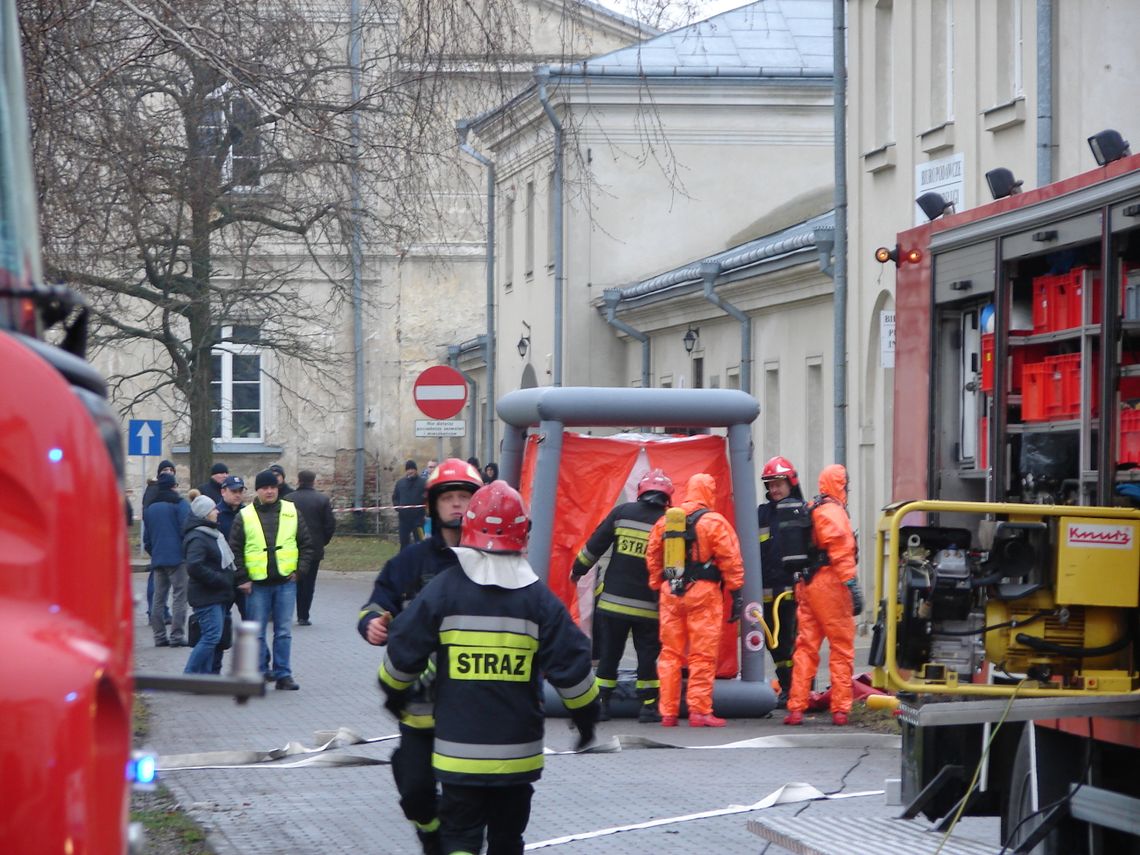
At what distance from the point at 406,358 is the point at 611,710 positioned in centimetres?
3042

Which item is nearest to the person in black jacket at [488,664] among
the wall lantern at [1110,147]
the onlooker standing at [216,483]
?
the wall lantern at [1110,147]

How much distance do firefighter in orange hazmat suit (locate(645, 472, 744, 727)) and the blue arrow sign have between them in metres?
18.0

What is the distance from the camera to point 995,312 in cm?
695

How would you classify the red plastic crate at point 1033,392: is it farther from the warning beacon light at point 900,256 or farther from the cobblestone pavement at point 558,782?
the cobblestone pavement at point 558,782

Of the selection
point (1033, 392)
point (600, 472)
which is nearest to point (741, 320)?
point (600, 472)

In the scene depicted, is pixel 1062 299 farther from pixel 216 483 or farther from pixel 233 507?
pixel 216 483

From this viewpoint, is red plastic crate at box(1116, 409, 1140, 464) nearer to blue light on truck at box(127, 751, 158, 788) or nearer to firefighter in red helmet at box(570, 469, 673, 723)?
blue light on truck at box(127, 751, 158, 788)

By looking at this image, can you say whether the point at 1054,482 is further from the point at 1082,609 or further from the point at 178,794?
the point at 178,794

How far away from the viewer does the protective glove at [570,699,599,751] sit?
620 cm

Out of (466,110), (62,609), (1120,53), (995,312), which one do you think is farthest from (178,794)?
(1120,53)

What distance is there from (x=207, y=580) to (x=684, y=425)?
13.2ft

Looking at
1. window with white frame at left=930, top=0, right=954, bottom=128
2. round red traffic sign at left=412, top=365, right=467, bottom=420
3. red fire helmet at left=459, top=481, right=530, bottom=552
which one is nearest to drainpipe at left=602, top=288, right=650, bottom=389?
round red traffic sign at left=412, top=365, right=467, bottom=420

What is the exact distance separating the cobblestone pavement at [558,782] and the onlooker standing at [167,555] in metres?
4.15

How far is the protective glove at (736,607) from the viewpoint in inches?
529
